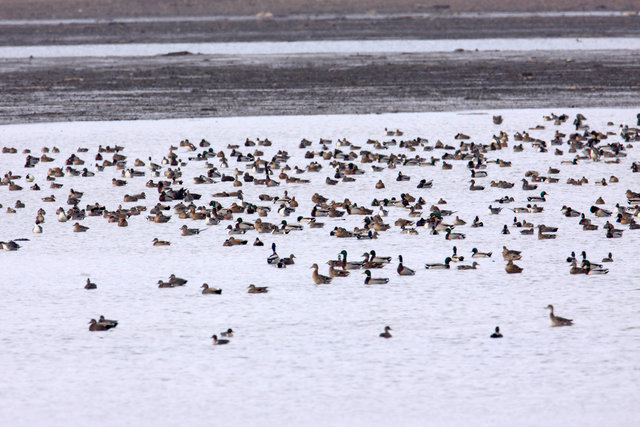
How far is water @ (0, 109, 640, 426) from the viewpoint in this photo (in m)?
8.84

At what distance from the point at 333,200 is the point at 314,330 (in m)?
6.55

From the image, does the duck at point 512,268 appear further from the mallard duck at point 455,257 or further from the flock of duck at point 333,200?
the mallard duck at point 455,257

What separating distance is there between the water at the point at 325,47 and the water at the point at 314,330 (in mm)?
37666

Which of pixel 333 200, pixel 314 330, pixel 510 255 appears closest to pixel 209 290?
pixel 314 330

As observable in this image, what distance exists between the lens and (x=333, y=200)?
17312 mm

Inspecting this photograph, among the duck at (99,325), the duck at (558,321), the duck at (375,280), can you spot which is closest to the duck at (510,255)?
the duck at (375,280)

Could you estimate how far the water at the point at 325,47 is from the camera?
54.6 m

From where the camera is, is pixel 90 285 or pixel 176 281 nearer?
pixel 90 285

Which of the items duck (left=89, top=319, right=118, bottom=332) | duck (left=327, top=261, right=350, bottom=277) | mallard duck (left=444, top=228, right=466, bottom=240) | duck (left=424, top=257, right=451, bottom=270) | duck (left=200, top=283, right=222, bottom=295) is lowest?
duck (left=89, top=319, right=118, bottom=332)

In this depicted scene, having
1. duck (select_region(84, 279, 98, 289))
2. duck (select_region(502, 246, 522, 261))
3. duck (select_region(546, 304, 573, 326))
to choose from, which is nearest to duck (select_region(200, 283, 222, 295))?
duck (select_region(84, 279, 98, 289))

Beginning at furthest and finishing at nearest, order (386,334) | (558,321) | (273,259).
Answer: (273,259), (558,321), (386,334)

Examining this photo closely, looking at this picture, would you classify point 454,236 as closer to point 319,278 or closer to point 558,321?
point 319,278

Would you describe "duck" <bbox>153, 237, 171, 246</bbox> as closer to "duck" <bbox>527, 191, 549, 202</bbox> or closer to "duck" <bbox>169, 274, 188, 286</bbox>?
"duck" <bbox>169, 274, 188, 286</bbox>

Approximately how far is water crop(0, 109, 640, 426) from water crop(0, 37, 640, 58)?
37666 millimetres
